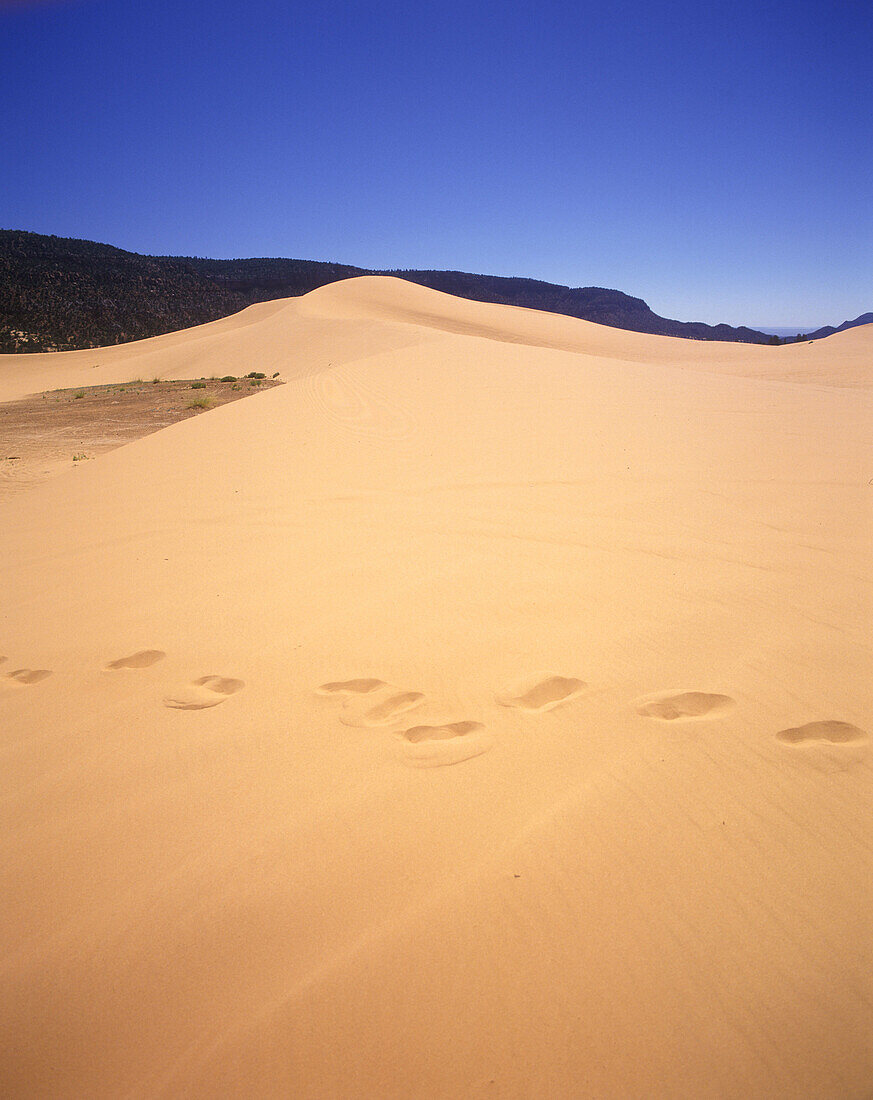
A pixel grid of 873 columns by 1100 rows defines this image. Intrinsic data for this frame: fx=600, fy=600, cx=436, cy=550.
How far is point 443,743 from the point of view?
76.1 inches

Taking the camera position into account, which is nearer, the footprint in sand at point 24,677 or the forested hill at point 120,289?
the footprint in sand at point 24,677

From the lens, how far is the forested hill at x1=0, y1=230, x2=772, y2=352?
44531 millimetres

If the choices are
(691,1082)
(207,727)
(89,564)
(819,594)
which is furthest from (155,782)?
(819,594)

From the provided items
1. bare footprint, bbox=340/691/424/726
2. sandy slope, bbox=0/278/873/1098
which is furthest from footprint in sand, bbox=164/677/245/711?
bare footprint, bbox=340/691/424/726

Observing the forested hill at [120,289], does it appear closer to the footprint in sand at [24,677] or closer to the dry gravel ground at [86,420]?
the dry gravel ground at [86,420]

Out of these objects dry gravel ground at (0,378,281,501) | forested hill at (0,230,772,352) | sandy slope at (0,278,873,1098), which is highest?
forested hill at (0,230,772,352)

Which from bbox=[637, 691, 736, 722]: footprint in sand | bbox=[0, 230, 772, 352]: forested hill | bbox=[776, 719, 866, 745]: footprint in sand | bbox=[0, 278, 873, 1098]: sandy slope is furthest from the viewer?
bbox=[0, 230, 772, 352]: forested hill

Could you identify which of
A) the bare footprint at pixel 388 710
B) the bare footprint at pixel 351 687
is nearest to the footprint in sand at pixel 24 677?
the bare footprint at pixel 351 687

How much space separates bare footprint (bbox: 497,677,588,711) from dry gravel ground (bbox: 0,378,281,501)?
6706 mm

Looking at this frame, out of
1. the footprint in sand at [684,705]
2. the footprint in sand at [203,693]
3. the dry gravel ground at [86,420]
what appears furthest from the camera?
the dry gravel ground at [86,420]

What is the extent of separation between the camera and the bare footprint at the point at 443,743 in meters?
1.86

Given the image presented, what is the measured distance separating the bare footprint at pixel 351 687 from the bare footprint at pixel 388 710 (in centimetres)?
9

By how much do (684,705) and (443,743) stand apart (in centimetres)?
83

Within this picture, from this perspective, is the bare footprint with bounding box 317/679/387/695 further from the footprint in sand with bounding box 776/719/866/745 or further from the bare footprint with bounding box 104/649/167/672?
the footprint in sand with bounding box 776/719/866/745
